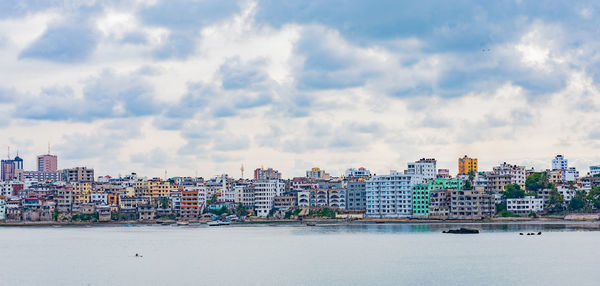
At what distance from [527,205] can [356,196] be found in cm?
3560

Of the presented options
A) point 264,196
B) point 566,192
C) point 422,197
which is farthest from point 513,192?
point 264,196

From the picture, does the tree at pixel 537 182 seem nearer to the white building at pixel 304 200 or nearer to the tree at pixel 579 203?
the tree at pixel 579 203

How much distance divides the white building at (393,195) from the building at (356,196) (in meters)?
4.62

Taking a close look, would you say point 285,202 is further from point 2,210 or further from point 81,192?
point 2,210

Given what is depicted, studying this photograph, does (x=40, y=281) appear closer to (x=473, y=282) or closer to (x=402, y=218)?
(x=473, y=282)

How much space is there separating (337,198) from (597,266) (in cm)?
10995

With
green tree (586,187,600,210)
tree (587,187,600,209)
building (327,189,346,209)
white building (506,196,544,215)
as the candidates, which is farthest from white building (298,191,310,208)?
tree (587,187,600,209)

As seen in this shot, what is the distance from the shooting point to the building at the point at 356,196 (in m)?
172

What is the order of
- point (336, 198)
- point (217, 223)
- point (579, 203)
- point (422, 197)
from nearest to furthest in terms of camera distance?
point (579, 203) → point (217, 223) → point (422, 197) → point (336, 198)

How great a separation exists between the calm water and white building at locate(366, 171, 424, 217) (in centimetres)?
6282

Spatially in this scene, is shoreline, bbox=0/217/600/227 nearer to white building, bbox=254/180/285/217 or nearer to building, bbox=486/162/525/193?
white building, bbox=254/180/285/217

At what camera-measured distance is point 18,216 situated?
180 metres

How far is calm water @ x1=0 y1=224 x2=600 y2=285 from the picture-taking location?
57.2 m

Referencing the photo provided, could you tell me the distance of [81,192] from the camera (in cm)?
18975
